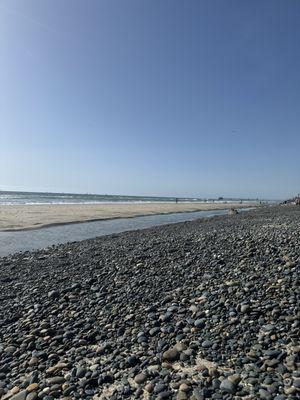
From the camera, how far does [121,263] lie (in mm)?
12344

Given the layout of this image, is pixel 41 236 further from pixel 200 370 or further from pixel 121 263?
pixel 200 370

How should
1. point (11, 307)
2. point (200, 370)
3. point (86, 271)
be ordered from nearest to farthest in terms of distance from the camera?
point (200, 370)
point (11, 307)
point (86, 271)

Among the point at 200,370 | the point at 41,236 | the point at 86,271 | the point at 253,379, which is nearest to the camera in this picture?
the point at 253,379

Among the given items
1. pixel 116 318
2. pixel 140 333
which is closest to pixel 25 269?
pixel 116 318

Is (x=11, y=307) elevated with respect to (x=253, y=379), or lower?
lower

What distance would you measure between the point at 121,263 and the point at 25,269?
453cm

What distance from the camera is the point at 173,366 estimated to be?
16.7ft

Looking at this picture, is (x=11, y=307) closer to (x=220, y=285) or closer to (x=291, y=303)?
(x=220, y=285)

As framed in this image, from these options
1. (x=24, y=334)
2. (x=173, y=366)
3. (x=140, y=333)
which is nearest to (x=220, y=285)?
(x=140, y=333)

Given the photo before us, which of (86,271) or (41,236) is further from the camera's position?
(41,236)

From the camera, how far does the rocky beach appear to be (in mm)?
4660

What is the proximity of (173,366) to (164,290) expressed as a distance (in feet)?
11.6

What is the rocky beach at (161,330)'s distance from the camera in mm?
4660

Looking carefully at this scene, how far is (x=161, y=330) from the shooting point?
633 cm
